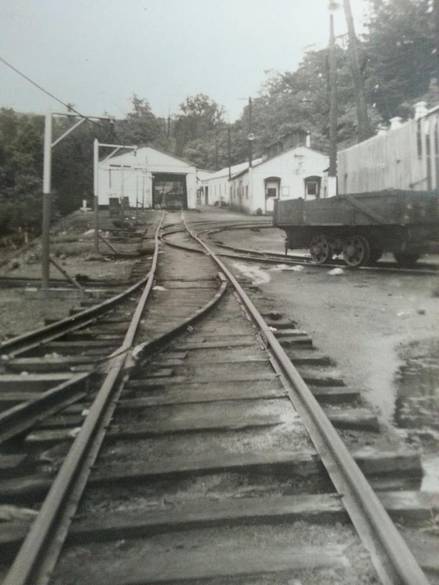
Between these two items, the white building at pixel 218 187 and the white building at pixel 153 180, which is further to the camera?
the white building at pixel 218 187

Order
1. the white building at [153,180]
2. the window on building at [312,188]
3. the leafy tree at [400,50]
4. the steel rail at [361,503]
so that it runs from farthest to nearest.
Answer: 1. the white building at [153,180]
2. the window on building at [312,188]
3. the leafy tree at [400,50]
4. the steel rail at [361,503]

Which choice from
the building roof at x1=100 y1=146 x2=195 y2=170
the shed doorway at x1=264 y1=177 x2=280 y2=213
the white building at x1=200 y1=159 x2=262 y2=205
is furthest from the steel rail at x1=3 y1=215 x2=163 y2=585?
the white building at x1=200 y1=159 x2=262 y2=205

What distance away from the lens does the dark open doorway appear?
50719 mm

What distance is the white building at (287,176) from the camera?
4484 centimetres

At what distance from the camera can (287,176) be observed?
4512cm

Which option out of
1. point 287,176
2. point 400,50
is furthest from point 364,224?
point 287,176

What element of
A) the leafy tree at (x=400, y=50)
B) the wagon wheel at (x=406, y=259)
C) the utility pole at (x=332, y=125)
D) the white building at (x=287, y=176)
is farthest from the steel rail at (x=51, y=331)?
the white building at (x=287, y=176)

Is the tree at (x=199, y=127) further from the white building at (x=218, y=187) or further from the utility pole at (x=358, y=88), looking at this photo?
the utility pole at (x=358, y=88)

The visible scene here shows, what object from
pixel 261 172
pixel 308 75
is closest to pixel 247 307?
pixel 261 172

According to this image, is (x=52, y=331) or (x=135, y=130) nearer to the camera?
(x=52, y=331)

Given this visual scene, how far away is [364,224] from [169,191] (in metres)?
40.6

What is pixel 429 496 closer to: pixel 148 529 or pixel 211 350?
pixel 148 529

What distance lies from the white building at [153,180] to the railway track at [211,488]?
147 feet

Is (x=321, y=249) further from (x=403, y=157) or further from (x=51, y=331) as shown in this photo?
(x=51, y=331)
